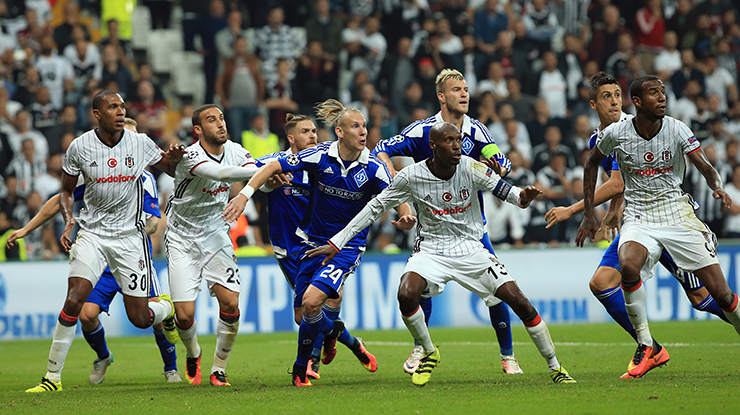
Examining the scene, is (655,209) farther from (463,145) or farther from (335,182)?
(335,182)

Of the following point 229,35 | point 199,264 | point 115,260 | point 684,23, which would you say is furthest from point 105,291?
point 684,23

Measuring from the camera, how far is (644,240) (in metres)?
7.30

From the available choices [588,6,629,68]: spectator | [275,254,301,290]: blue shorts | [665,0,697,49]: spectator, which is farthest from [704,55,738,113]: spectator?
[275,254,301,290]: blue shorts

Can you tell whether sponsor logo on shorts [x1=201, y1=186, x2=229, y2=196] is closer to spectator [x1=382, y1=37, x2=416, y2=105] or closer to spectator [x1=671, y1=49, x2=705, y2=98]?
spectator [x1=382, y1=37, x2=416, y2=105]

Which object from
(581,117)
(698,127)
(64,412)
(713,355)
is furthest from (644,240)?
(698,127)

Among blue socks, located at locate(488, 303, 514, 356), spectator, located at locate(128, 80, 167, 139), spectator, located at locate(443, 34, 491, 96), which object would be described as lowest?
blue socks, located at locate(488, 303, 514, 356)

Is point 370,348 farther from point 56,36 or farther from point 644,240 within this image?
point 56,36

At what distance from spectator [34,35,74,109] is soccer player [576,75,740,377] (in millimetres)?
12681

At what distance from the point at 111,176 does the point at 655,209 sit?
16.0 ft

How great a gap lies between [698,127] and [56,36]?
13366mm

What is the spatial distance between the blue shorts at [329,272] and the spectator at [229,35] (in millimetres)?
10202

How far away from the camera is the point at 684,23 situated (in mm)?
19422

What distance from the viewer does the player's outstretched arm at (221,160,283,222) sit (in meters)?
7.18

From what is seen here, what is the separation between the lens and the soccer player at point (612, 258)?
7793 mm
